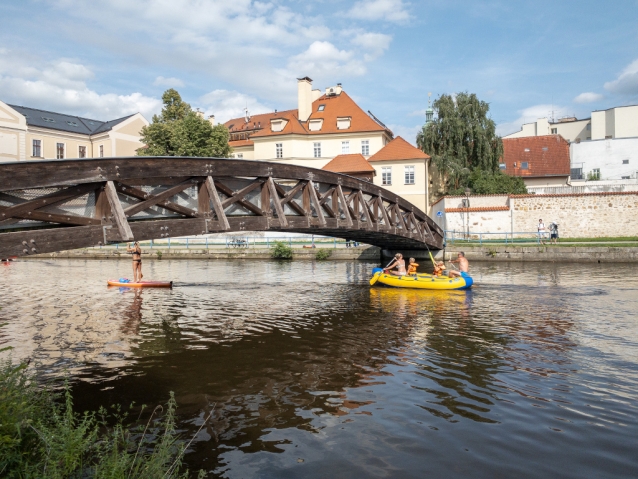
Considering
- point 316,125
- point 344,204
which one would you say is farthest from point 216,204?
point 316,125

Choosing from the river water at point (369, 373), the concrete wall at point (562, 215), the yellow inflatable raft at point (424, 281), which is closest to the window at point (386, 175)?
the concrete wall at point (562, 215)

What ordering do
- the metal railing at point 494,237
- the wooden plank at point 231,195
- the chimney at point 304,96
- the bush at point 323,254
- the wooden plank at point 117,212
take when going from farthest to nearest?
1. the chimney at point 304,96
2. the bush at point 323,254
3. the metal railing at point 494,237
4. the wooden plank at point 231,195
5. the wooden plank at point 117,212

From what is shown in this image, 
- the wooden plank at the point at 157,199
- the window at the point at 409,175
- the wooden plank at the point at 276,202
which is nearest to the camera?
the wooden plank at the point at 157,199

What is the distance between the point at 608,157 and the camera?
54344 millimetres

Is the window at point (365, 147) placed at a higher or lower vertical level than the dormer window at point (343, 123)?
lower

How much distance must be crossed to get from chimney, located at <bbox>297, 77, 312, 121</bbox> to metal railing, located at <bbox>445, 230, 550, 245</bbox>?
91.6 feet

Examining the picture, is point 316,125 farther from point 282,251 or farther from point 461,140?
point 282,251

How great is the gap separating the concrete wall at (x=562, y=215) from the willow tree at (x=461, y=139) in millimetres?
12370

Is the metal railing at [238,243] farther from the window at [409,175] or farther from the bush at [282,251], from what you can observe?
the window at [409,175]

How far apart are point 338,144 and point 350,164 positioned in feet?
18.0

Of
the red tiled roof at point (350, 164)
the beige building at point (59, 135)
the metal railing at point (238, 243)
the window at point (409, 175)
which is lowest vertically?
the metal railing at point (238, 243)

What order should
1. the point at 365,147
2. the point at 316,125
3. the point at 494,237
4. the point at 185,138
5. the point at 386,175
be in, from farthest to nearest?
1. the point at 316,125
2. the point at 365,147
3. the point at 386,175
4. the point at 185,138
5. the point at 494,237

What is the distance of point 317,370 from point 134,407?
10.8ft

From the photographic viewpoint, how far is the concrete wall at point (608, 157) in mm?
53188
